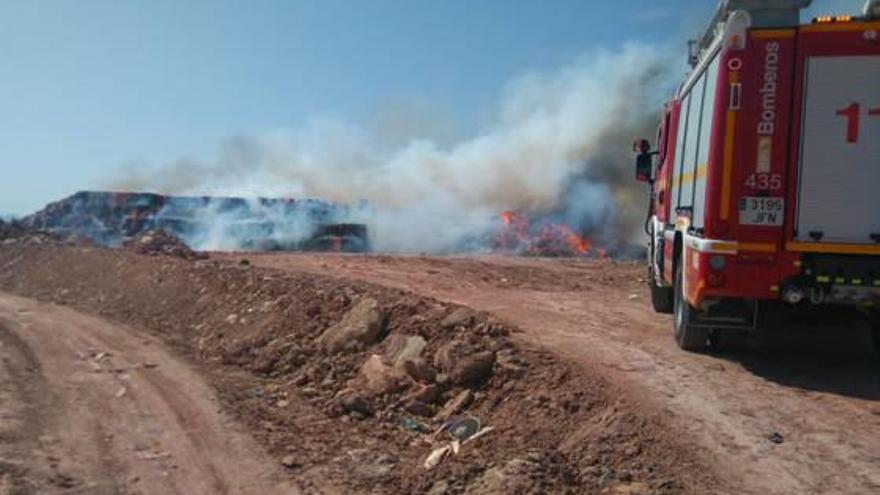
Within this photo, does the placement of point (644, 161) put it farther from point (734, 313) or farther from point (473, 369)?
point (473, 369)

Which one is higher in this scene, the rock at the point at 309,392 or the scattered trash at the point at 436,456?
the scattered trash at the point at 436,456

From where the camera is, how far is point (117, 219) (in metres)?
35.4

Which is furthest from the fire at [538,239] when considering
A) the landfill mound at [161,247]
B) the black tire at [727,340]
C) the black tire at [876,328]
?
the black tire at [876,328]

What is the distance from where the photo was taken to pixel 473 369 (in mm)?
8336

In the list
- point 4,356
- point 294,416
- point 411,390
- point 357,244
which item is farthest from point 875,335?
point 357,244

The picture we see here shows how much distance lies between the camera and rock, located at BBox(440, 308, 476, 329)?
9.70m

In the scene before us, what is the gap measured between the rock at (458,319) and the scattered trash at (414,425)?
1914 mm

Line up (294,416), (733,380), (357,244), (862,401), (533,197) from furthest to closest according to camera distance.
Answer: (533,197) < (357,244) < (294,416) < (733,380) < (862,401)

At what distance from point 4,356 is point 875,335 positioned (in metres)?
10.8

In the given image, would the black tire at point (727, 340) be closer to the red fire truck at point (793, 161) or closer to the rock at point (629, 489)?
the red fire truck at point (793, 161)

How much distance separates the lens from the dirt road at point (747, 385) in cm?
559

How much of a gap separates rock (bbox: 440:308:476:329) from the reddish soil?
0.09 feet

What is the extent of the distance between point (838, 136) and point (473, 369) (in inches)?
160

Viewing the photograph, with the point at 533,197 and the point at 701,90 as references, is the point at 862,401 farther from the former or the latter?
the point at 533,197
